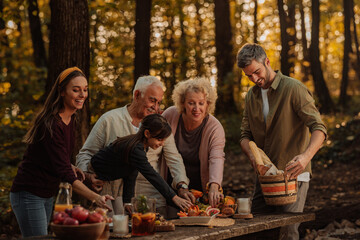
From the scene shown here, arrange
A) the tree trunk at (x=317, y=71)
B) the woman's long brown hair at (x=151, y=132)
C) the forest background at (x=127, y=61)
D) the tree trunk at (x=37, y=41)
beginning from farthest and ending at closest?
the tree trunk at (x=37, y=41) → the tree trunk at (x=317, y=71) → the forest background at (x=127, y=61) → the woman's long brown hair at (x=151, y=132)

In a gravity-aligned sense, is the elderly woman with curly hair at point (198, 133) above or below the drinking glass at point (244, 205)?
above

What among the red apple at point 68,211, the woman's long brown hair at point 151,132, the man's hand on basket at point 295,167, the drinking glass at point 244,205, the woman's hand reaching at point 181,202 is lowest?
the drinking glass at point 244,205

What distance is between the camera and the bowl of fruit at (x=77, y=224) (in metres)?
3.02

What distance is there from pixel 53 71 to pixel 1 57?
13553 mm

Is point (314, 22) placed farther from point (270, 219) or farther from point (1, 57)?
point (270, 219)

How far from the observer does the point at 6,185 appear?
336 inches

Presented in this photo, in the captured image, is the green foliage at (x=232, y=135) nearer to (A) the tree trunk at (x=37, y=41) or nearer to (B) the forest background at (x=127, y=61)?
(B) the forest background at (x=127, y=61)

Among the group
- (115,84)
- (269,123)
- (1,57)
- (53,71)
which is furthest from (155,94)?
(1,57)

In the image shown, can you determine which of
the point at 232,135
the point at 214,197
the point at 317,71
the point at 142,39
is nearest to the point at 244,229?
the point at 214,197

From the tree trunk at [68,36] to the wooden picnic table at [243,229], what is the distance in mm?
3156

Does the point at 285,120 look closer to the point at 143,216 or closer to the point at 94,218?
the point at 143,216

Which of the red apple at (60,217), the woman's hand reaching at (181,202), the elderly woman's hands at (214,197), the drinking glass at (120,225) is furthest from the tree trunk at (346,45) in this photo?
the red apple at (60,217)

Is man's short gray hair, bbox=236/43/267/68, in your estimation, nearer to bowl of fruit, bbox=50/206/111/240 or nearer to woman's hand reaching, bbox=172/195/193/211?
woman's hand reaching, bbox=172/195/193/211

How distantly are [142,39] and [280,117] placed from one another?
6213 mm
